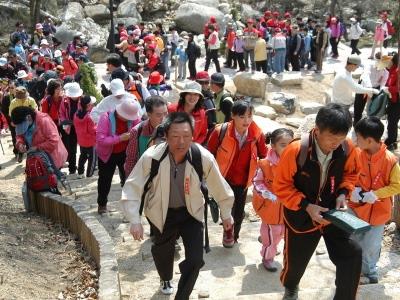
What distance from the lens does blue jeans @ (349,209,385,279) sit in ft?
14.7

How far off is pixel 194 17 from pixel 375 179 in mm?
22099

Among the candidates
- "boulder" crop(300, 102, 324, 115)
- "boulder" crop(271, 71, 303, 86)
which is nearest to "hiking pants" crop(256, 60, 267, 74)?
"boulder" crop(271, 71, 303, 86)

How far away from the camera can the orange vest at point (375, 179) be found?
4297mm

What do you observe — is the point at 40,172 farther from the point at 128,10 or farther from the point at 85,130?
the point at 128,10

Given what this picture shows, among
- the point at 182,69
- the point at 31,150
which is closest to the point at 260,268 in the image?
the point at 31,150

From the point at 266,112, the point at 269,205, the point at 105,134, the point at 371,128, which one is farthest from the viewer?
the point at 266,112

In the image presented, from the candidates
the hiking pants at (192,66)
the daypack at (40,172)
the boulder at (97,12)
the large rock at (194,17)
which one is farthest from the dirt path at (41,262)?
the boulder at (97,12)

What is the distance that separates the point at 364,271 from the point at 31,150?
3986 mm

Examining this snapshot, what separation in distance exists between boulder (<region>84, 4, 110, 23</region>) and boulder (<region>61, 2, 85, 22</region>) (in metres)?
0.35

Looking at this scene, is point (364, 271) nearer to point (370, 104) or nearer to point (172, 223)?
point (172, 223)

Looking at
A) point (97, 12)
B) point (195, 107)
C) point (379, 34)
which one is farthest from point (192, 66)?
point (97, 12)

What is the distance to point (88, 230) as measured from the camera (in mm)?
5027

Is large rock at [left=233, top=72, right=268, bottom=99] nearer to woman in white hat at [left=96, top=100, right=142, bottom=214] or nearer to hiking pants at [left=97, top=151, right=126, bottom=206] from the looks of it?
hiking pants at [left=97, top=151, right=126, bottom=206]

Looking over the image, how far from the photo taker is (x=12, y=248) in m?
4.85
